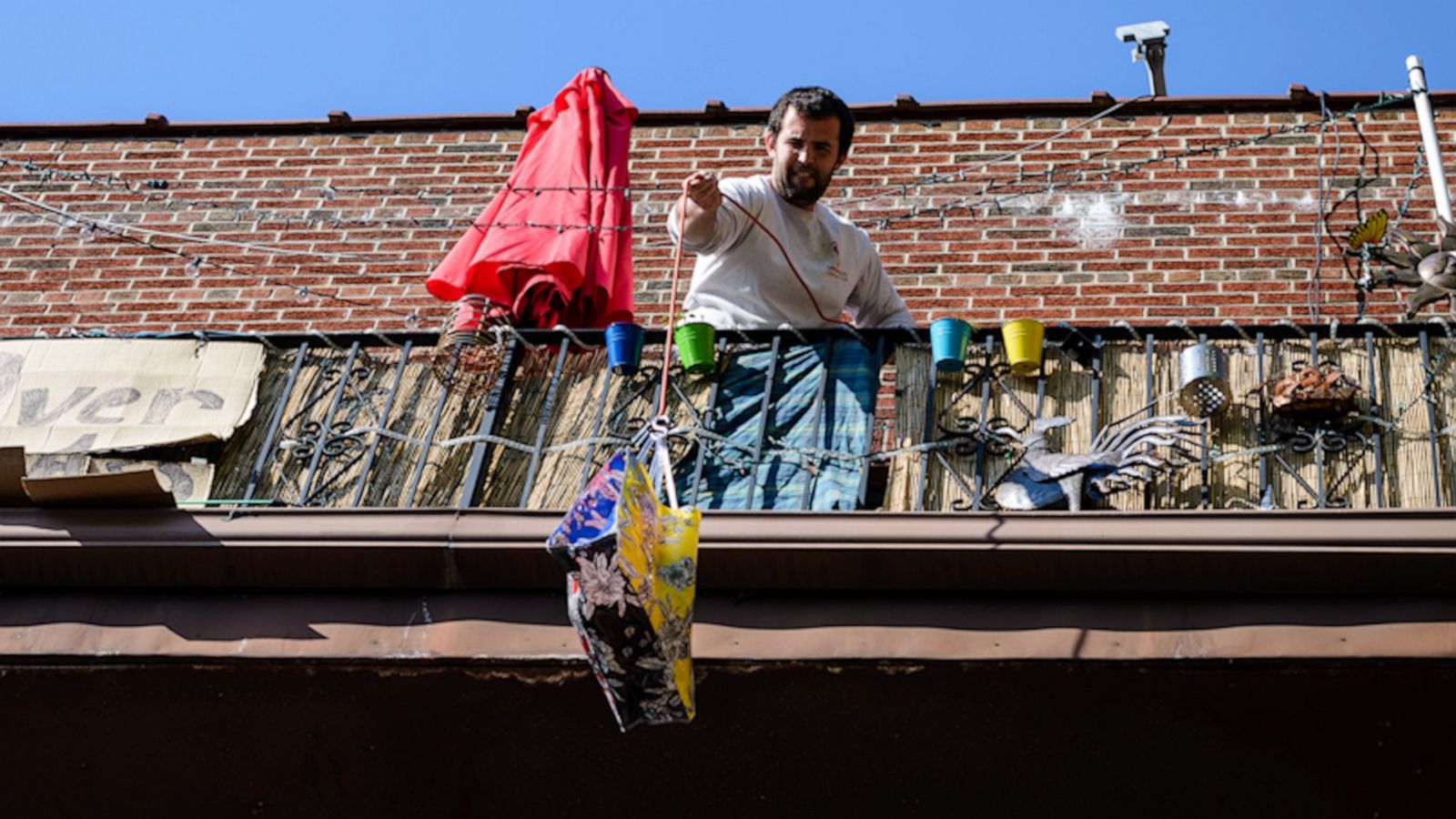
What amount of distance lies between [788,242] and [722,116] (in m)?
3.38

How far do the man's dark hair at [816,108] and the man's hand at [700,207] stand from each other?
549 millimetres

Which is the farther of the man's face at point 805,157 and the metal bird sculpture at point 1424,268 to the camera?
the metal bird sculpture at point 1424,268

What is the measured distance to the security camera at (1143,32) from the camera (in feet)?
32.0

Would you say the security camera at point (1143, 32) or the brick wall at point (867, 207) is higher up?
the security camera at point (1143, 32)

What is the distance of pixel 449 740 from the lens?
553 centimetres

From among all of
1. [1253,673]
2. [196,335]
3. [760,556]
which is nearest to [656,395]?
[760,556]

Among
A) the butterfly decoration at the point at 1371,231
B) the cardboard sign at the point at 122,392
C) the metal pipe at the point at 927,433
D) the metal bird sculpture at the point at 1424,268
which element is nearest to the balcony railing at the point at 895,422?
the metal pipe at the point at 927,433

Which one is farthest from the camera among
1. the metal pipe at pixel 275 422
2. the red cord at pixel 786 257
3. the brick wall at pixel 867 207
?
the brick wall at pixel 867 207

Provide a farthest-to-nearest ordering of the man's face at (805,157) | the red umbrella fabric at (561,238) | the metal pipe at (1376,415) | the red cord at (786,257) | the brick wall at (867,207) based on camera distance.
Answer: the brick wall at (867,207) → the red umbrella fabric at (561,238) → the man's face at (805,157) → the red cord at (786,257) → the metal pipe at (1376,415)

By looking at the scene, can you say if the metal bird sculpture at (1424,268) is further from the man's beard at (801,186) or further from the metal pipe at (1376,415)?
the man's beard at (801,186)

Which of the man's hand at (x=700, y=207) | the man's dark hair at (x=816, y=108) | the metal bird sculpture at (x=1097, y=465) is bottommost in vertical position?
the metal bird sculpture at (x=1097, y=465)

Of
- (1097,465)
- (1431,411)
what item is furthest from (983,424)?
(1431,411)

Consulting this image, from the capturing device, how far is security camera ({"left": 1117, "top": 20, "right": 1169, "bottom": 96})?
9.76m

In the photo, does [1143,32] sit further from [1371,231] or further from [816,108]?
[816,108]
